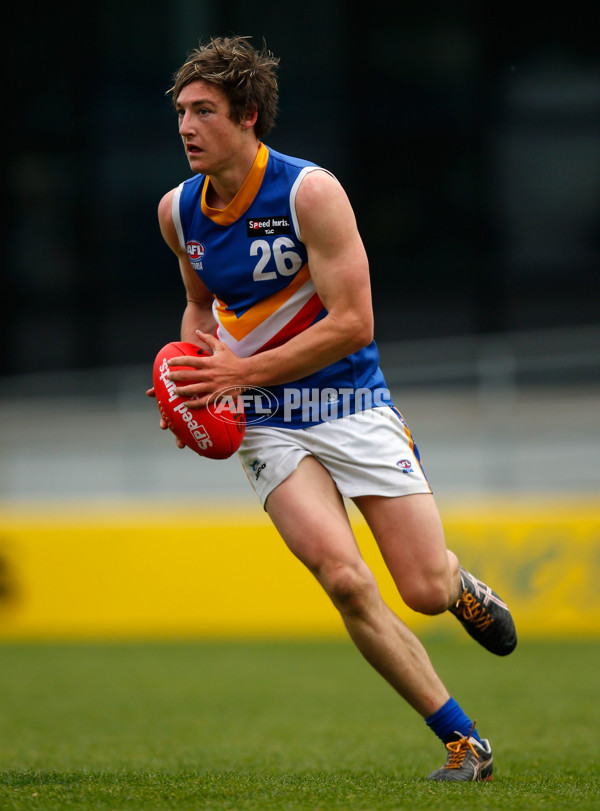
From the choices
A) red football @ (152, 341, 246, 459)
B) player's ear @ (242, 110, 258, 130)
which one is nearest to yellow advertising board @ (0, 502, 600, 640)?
red football @ (152, 341, 246, 459)

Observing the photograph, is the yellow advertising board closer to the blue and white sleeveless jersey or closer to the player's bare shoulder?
the blue and white sleeveless jersey

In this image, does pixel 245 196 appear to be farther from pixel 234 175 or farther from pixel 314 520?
pixel 314 520

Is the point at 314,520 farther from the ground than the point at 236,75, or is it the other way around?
the point at 236,75

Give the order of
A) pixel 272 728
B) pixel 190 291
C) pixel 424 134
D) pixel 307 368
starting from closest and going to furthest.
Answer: pixel 307 368 < pixel 190 291 < pixel 272 728 < pixel 424 134

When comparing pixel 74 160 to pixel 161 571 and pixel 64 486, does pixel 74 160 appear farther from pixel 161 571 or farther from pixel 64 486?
pixel 161 571

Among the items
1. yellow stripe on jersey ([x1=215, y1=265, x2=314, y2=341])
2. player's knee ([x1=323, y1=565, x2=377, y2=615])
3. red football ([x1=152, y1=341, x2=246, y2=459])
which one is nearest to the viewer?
player's knee ([x1=323, y1=565, x2=377, y2=615])

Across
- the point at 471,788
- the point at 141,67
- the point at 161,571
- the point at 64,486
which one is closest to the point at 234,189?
the point at 471,788

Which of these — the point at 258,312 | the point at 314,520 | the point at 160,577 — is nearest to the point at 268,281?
the point at 258,312

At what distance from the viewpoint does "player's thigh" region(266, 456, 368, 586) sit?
142 inches

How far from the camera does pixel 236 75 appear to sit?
144 inches

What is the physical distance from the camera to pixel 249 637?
28.1 feet

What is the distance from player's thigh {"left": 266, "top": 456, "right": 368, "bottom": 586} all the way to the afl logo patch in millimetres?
786

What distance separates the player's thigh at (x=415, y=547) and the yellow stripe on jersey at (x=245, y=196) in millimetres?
1071

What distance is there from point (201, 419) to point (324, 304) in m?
0.56
